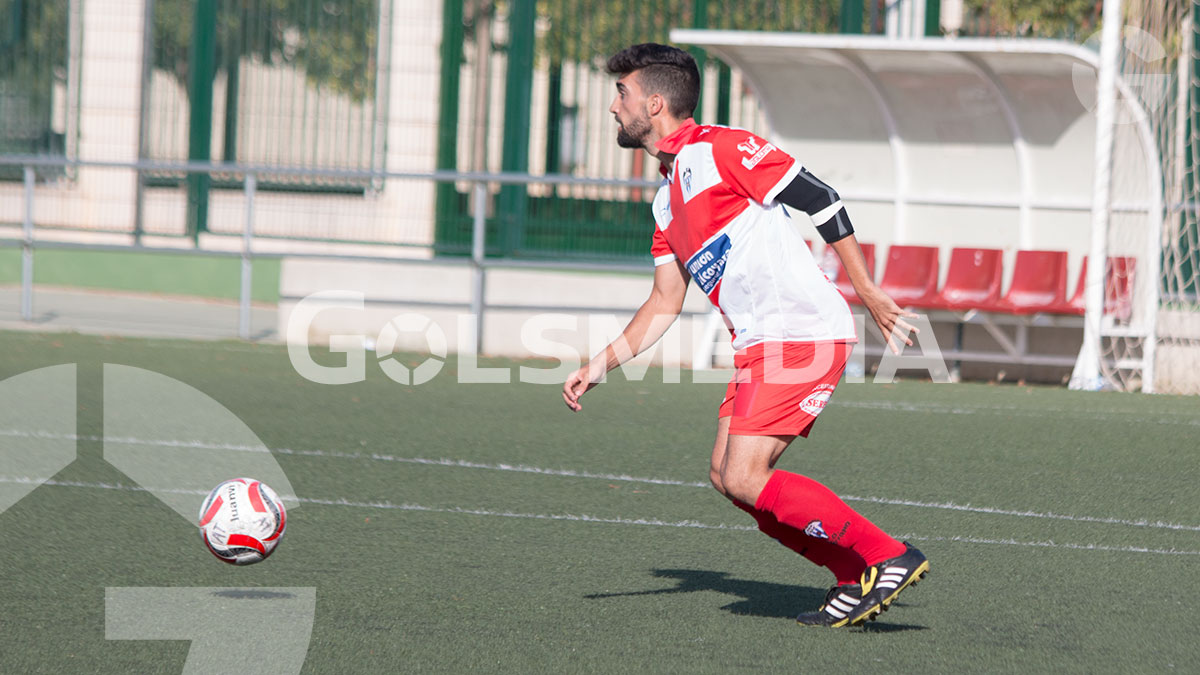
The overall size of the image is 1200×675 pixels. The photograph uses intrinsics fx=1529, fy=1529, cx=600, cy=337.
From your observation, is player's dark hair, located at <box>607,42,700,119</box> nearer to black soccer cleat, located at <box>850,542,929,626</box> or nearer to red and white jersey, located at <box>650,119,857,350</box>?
red and white jersey, located at <box>650,119,857,350</box>

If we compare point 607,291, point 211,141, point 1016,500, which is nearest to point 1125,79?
point 607,291

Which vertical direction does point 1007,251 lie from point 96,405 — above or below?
above

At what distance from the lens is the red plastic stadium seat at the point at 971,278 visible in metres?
12.5

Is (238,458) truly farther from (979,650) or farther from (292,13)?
(292,13)

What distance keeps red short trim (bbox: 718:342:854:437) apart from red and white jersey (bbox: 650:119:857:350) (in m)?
0.04

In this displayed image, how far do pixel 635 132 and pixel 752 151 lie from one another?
44 centimetres

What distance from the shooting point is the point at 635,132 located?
498cm

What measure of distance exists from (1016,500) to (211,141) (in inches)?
489

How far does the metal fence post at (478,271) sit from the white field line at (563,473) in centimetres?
533

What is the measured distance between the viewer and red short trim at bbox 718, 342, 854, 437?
15.5ft

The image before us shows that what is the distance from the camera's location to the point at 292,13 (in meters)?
17.0

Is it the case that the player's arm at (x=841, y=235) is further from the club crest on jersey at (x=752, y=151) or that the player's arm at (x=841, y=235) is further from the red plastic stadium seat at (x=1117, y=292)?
the red plastic stadium seat at (x=1117, y=292)

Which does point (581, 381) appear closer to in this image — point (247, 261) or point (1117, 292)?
point (1117, 292)

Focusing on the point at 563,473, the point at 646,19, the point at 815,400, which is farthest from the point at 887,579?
the point at 646,19
